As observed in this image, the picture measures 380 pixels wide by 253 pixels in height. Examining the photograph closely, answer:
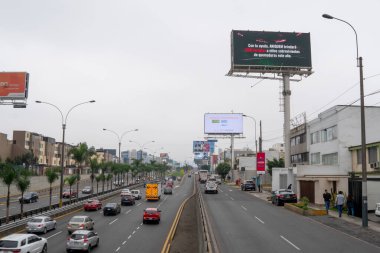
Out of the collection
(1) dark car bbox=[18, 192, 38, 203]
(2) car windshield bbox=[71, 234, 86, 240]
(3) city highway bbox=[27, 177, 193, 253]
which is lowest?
(1) dark car bbox=[18, 192, 38, 203]

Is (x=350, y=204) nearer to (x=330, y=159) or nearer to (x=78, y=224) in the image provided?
(x=330, y=159)

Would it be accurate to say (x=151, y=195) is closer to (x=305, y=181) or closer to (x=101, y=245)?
(x=305, y=181)

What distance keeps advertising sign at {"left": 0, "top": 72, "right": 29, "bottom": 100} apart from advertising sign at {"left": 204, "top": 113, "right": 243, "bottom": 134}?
68177 mm

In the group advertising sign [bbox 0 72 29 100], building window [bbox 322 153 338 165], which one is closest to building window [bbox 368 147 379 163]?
Answer: building window [bbox 322 153 338 165]

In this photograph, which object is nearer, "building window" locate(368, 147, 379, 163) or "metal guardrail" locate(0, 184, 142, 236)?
"metal guardrail" locate(0, 184, 142, 236)

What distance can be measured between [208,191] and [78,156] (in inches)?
1036

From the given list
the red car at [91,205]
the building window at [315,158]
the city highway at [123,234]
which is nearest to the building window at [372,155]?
the building window at [315,158]

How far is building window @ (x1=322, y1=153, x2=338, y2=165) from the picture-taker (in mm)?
54188

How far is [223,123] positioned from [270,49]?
5745cm

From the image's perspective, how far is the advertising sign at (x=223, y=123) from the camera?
122562 mm

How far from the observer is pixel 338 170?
51.5 meters

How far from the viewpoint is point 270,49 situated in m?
66.9

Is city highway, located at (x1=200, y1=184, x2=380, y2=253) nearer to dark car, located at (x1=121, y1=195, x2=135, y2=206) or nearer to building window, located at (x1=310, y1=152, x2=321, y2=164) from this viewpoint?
dark car, located at (x1=121, y1=195, x2=135, y2=206)

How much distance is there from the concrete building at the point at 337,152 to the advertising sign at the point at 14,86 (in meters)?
41.3
